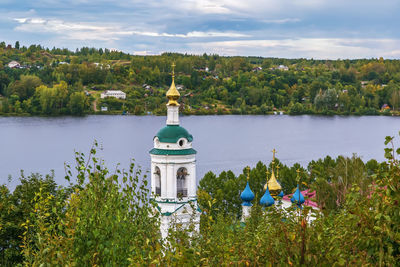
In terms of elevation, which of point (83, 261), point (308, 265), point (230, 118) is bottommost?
point (230, 118)

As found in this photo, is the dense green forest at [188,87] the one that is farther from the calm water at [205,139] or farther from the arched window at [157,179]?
the arched window at [157,179]

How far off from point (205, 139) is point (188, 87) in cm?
3485

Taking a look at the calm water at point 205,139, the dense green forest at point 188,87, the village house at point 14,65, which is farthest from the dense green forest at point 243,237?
the village house at point 14,65

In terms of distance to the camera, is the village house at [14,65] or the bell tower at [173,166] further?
the village house at [14,65]

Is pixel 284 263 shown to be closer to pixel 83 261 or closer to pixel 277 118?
pixel 83 261

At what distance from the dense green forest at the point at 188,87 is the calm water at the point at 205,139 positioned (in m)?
4.91

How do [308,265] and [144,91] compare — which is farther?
[144,91]

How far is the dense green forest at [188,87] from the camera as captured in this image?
63.7 metres

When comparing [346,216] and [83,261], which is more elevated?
[346,216]

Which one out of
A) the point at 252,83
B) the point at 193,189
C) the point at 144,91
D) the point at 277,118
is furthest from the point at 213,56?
the point at 193,189

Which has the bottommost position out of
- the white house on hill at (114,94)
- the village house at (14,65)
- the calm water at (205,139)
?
the calm water at (205,139)

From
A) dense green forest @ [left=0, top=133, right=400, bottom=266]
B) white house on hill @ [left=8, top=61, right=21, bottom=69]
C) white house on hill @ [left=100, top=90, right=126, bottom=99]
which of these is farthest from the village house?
dense green forest @ [left=0, top=133, right=400, bottom=266]

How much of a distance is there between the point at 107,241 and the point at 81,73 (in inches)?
2993

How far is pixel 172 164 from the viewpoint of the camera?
9516mm
